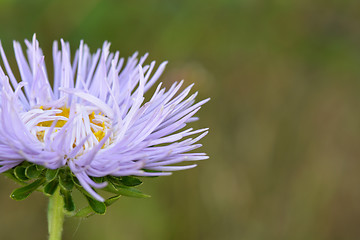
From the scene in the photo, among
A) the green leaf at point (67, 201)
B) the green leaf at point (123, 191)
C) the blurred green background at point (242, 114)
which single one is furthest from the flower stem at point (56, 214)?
the blurred green background at point (242, 114)

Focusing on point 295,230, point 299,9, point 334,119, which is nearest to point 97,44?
point 299,9

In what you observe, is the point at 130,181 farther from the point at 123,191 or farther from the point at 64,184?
the point at 64,184

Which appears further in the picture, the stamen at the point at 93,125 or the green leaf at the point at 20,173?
the stamen at the point at 93,125

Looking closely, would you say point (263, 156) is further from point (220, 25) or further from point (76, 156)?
point (76, 156)

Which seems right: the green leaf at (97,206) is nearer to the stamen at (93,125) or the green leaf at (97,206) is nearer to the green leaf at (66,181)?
the green leaf at (66,181)

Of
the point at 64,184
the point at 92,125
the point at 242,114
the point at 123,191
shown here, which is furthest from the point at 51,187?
the point at 242,114

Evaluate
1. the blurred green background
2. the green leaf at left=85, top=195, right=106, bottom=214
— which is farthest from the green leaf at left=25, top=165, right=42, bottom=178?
the blurred green background

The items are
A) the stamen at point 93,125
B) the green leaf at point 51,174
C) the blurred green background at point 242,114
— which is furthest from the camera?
the blurred green background at point 242,114
